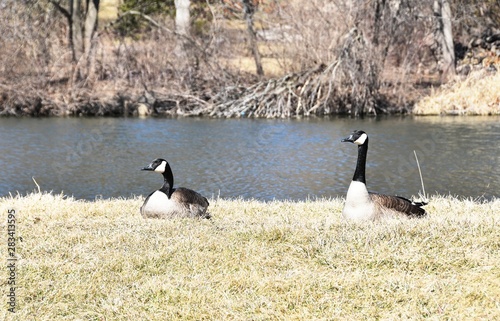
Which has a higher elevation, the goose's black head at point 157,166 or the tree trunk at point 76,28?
the tree trunk at point 76,28

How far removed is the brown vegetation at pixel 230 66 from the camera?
24.8 meters

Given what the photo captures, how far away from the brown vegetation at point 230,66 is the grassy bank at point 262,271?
56.7 ft

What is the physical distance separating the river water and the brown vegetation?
4.68 ft

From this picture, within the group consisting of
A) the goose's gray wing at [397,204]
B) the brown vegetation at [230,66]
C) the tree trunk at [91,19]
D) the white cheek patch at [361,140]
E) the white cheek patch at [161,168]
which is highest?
the tree trunk at [91,19]

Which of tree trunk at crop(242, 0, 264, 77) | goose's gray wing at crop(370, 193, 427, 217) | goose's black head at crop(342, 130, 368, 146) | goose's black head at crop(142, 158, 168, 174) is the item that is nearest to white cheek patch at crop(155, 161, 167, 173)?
goose's black head at crop(142, 158, 168, 174)

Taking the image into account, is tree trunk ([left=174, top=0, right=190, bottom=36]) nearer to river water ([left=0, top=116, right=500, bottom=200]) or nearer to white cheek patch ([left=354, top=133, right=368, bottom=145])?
river water ([left=0, top=116, right=500, bottom=200])

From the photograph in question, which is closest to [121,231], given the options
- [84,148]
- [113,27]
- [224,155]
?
[224,155]

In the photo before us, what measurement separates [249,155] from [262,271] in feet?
36.9

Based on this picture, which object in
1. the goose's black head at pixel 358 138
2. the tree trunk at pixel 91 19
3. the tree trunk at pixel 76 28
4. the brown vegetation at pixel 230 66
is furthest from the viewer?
the tree trunk at pixel 91 19

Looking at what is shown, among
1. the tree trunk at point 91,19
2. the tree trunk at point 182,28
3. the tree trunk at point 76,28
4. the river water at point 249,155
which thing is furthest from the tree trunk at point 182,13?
the river water at point 249,155

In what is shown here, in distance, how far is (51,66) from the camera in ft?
85.6

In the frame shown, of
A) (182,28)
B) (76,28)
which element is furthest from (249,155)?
(76,28)

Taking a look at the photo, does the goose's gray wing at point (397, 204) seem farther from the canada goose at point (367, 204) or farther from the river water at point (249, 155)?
the river water at point (249, 155)

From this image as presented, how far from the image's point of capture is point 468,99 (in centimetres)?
2517
